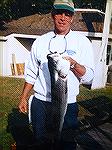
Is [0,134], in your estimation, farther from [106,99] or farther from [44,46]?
[44,46]

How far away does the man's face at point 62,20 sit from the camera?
13.8 feet

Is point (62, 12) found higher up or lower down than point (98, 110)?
higher up

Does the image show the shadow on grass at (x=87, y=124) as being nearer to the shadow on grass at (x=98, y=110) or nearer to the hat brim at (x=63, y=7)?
the shadow on grass at (x=98, y=110)

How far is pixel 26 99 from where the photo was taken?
447cm

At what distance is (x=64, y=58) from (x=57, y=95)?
0.50 metres

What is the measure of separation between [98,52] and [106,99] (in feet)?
3.11

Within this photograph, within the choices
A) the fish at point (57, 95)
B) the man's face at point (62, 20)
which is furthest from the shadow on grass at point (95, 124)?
the man's face at point (62, 20)

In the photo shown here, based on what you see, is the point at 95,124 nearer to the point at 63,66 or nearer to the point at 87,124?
the point at 87,124

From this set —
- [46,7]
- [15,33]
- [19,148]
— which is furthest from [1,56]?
[19,148]

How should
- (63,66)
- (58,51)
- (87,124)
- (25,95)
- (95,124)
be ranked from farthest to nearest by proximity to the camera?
(95,124) → (87,124) → (25,95) → (58,51) → (63,66)

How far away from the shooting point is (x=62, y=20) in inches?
167

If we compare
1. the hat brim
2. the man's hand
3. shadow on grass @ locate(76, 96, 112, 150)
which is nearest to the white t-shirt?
the man's hand

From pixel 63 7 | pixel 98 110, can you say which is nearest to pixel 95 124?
pixel 98 110

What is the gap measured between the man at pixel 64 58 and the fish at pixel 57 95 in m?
0.06
